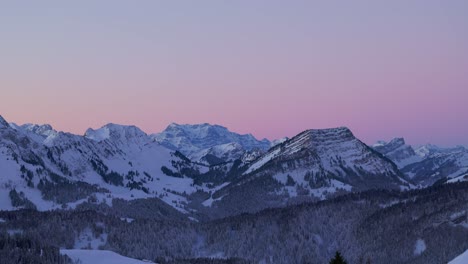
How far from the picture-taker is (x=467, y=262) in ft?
580

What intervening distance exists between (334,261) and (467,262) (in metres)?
76.4

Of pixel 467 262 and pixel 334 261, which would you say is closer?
pixel 334 261

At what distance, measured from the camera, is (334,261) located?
383 feet
